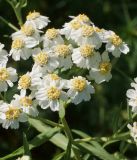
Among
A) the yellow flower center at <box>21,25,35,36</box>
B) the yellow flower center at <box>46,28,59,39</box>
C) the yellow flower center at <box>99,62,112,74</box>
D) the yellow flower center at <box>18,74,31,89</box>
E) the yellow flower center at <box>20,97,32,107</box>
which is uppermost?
the yellow flower center at <box>21,25,35,36</box>

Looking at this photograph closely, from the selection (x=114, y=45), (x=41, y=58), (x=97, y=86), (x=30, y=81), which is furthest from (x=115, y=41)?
(x=97, y=86)

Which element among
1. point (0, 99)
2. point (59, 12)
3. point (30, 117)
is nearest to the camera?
point (30, 117)

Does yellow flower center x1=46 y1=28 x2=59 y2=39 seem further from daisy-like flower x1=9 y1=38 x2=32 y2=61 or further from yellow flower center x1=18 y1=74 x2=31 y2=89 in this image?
yellow flower center x1=18 y1=74 x2=31 y2=89

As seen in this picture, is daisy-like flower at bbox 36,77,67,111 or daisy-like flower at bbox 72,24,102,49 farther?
daisy-like flower at bbox 72,24,102,49

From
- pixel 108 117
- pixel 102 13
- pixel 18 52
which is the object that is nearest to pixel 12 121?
pixel 18 52

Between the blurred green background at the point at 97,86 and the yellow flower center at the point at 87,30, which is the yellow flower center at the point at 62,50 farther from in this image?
the blurred green background at the point at 97,86

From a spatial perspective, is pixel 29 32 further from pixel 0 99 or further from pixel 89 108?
pixel 89 108

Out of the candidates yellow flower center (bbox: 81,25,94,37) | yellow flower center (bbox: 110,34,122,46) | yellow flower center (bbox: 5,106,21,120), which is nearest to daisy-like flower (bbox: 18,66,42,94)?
yellow flower center (bbox: 5,106,21,120)
